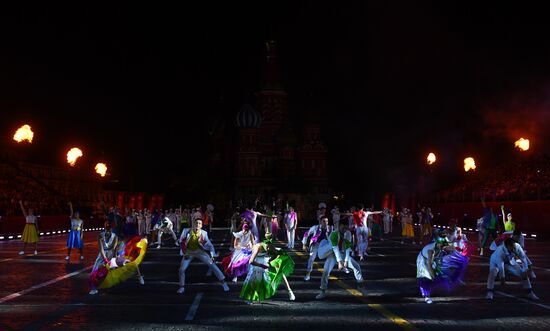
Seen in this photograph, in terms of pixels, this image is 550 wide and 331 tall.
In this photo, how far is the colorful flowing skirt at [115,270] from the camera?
15438 mm

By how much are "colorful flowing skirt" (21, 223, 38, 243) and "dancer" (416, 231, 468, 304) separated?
19.5 metres

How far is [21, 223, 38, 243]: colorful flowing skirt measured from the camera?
97.0 feet

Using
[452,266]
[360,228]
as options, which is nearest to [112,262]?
[452,266]

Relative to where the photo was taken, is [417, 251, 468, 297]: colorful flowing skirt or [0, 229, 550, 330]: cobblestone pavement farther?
[417, 251, 468, 297]: colorful flowing skirt

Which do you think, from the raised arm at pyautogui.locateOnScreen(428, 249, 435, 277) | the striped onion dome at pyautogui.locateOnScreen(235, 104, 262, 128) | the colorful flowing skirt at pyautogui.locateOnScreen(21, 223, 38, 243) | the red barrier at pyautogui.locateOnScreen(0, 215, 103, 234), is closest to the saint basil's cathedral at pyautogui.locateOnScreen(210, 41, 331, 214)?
the striped onion dome at pyautogui.locateOnScreen(235, 104, 262, 128)

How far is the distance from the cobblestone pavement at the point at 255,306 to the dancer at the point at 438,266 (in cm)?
31

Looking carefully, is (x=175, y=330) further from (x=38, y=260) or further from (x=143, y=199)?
(x=143, y=199)

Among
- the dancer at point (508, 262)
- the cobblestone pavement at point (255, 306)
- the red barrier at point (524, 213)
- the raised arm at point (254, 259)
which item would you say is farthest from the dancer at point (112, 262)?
the red barrier at point (524, 213)

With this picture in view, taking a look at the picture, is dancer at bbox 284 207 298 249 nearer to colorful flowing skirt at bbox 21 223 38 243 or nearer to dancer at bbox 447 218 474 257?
colorful flowing skirt at bbox 21 223 38 243

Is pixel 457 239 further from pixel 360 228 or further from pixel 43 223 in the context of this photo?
pixel 43 223

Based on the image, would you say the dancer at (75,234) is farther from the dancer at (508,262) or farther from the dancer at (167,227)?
the dancer at (508,262)

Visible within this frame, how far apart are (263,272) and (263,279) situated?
0.13 meters

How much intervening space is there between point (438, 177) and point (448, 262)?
67.8m

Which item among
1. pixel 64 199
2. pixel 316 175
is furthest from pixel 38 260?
pixel 316 175
